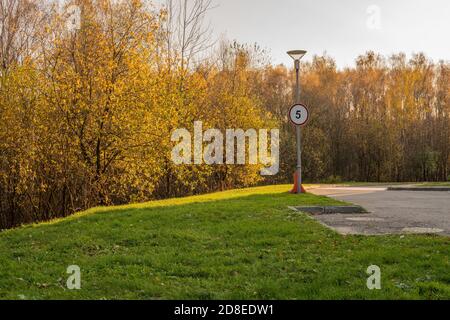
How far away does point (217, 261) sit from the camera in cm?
687

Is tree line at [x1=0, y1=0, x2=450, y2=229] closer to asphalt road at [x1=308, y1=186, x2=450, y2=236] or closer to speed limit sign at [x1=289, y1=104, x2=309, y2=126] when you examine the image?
speed limit sign at [x1=289, y1=104, x2=309, y2=126]

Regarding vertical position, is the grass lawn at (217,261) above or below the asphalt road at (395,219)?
below

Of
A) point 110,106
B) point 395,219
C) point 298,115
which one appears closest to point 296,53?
point 298,115

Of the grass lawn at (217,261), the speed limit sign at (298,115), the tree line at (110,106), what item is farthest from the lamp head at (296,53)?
the grass lawn at (217,261)

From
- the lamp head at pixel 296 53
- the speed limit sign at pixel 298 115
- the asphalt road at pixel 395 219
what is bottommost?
the asphalt road at pixel 395 219

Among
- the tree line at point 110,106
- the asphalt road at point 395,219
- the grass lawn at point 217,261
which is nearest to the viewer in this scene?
the grass lawn at point 217,261

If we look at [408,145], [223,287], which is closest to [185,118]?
[223,287]

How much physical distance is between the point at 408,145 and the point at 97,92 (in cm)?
3135

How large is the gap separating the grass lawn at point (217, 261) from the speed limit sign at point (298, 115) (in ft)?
21.3

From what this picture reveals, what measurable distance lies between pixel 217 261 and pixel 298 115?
10.4 meters

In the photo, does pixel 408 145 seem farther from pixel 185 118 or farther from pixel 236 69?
pixel 185 118

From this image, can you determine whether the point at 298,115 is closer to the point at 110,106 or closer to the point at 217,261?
the point at 110,106

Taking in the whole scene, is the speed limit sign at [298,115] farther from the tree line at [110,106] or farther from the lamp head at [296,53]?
the tree line at [110,106]

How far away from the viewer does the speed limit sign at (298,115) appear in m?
16.4
